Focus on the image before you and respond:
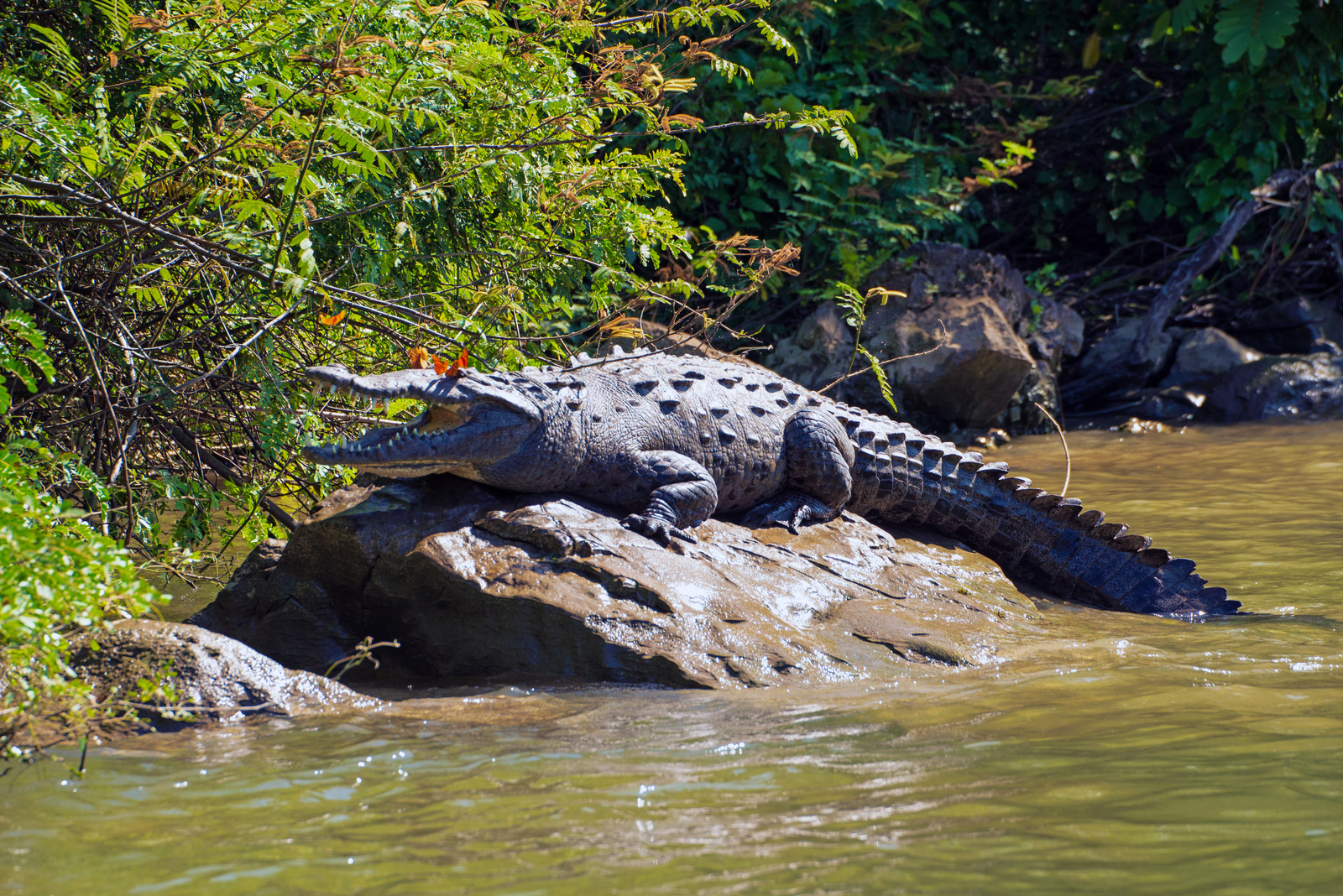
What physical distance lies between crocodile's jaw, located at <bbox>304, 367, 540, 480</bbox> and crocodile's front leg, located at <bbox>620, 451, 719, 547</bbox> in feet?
1.72

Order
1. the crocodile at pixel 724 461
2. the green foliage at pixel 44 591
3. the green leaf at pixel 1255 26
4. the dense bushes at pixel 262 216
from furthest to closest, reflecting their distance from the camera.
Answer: the green leaf at pixel 1255 26 → the crocodile at pixel 724 461 → the dense bushes at pixel 262 216 → the green foliage at pixel 44 591

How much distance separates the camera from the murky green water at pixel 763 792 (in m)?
2.14

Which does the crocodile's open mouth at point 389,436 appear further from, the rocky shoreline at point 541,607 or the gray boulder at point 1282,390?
the gray boulder at point 1282,390

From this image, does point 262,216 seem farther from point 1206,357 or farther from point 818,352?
point 1206,357

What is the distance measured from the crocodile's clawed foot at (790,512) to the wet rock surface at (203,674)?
6.77 ft

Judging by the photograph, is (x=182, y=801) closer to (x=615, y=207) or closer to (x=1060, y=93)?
(x=615, y=207)

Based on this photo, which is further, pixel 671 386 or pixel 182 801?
pixel 671 386

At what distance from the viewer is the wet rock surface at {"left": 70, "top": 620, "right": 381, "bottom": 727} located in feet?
10.3

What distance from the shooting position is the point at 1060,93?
38.4 ft

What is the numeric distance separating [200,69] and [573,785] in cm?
298

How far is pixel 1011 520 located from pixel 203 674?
3617 millimetres

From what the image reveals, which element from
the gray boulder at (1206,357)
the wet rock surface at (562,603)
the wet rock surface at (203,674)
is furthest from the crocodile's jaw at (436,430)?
the gray boulder at (1206,357)

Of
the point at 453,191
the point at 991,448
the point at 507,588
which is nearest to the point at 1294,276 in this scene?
the point at 991,448

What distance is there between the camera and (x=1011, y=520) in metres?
5.16
